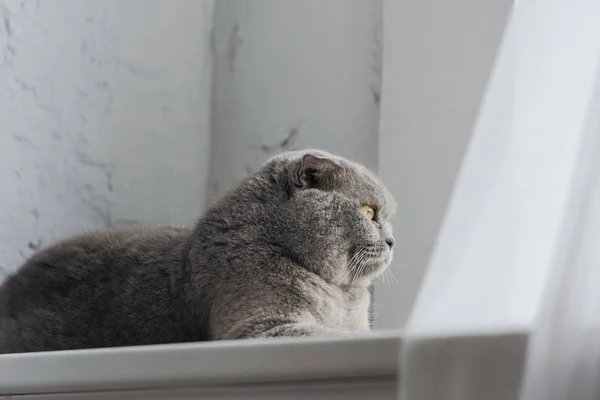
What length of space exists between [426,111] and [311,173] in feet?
1.22

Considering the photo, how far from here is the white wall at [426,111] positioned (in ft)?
4.42

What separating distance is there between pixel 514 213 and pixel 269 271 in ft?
1.53

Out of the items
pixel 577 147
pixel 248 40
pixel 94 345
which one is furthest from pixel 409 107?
pixel 577 147

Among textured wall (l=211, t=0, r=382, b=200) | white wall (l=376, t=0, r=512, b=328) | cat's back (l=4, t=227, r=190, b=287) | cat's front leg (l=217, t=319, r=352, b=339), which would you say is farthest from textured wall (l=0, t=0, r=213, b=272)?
cat's front leg (l=217, t=319, r=352, b=339)

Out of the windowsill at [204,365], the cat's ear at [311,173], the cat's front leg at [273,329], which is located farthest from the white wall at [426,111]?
the windowsill at [204,365]

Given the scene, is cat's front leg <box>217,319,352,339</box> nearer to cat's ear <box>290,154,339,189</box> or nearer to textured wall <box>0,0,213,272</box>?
cat's ear <box>290,154,339,189</box>

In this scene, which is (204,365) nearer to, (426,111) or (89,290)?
(89,290)

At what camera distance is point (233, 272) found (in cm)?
102

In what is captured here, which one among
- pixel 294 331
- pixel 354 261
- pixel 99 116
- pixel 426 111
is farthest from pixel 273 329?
pixel 99 116

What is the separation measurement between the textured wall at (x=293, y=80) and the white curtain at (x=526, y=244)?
833 millimetres

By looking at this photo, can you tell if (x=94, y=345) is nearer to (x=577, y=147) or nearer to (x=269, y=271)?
(x=269, y=271)

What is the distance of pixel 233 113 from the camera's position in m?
1.70

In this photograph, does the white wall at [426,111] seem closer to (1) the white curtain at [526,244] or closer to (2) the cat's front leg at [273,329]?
(2) the cat's front leg at [273,329]

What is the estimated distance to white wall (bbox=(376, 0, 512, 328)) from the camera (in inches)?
53.1
